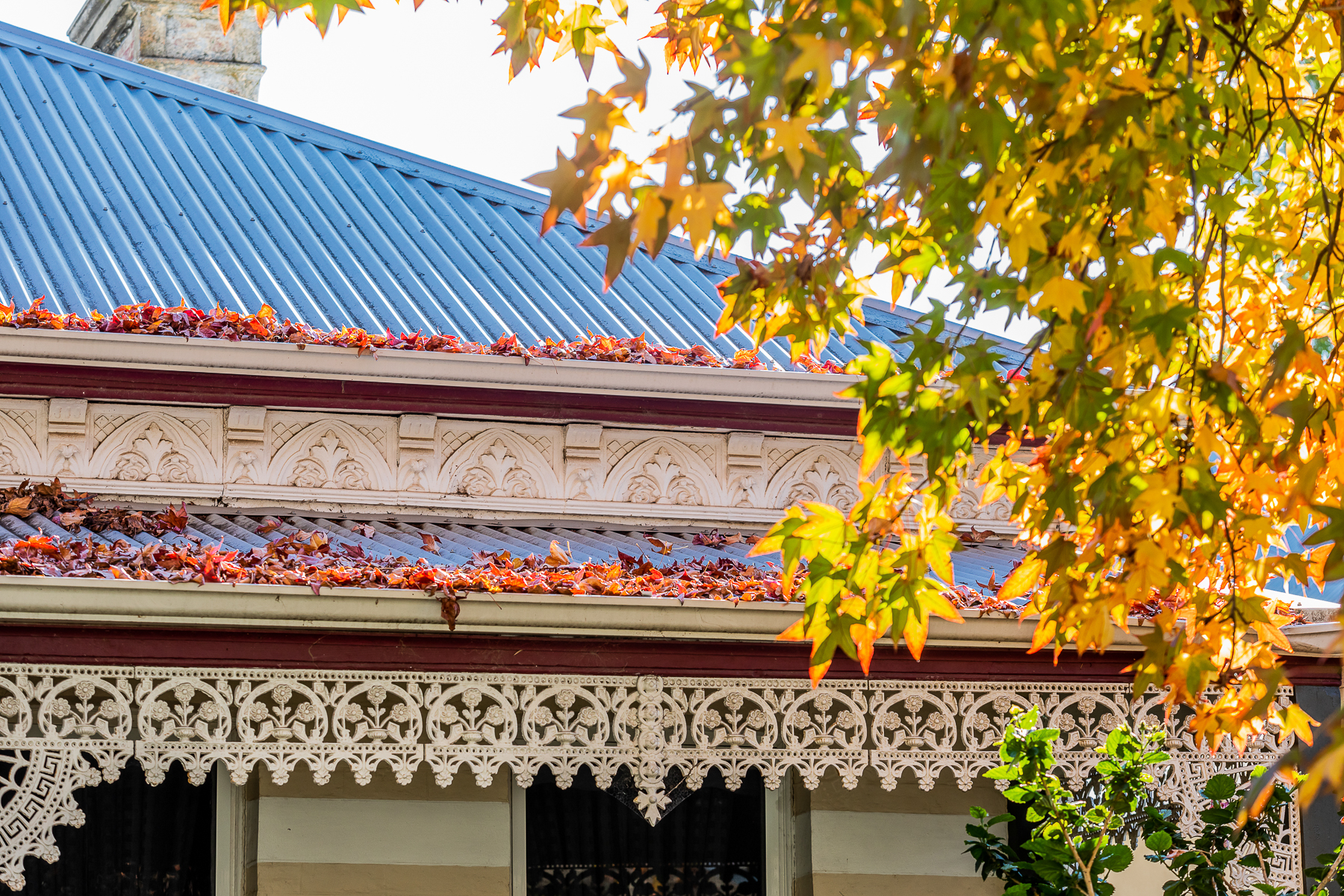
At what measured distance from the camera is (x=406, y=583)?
5.10m

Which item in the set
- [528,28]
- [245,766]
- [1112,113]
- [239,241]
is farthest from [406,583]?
[239,241]

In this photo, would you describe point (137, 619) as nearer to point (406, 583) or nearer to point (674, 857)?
point (406, 583)

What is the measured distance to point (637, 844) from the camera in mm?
6469

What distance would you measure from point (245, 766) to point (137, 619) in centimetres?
67

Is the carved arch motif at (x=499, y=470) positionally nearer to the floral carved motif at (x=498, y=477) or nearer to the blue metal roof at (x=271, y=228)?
the floral carved motif at (x=498, y=477)

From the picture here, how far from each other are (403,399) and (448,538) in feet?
2.92

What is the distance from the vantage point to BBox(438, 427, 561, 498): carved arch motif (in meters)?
7.18

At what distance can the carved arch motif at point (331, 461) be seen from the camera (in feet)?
22.9

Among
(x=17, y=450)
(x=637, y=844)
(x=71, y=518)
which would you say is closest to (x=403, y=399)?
(x=71, y=518)

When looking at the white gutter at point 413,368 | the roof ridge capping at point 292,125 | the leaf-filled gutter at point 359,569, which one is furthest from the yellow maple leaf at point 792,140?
the roof ridge capping at point 292,125

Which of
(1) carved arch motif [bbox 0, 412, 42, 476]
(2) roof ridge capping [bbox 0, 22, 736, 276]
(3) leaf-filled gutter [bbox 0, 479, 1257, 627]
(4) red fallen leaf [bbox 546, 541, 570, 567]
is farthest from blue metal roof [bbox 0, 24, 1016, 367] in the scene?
(4) red fallen leaf [bbox 546, 541, 570, 567]

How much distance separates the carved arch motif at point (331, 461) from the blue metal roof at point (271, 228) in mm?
748

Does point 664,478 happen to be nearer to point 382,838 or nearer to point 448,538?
point 448,538

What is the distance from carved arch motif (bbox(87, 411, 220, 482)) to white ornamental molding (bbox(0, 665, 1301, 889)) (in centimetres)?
154
